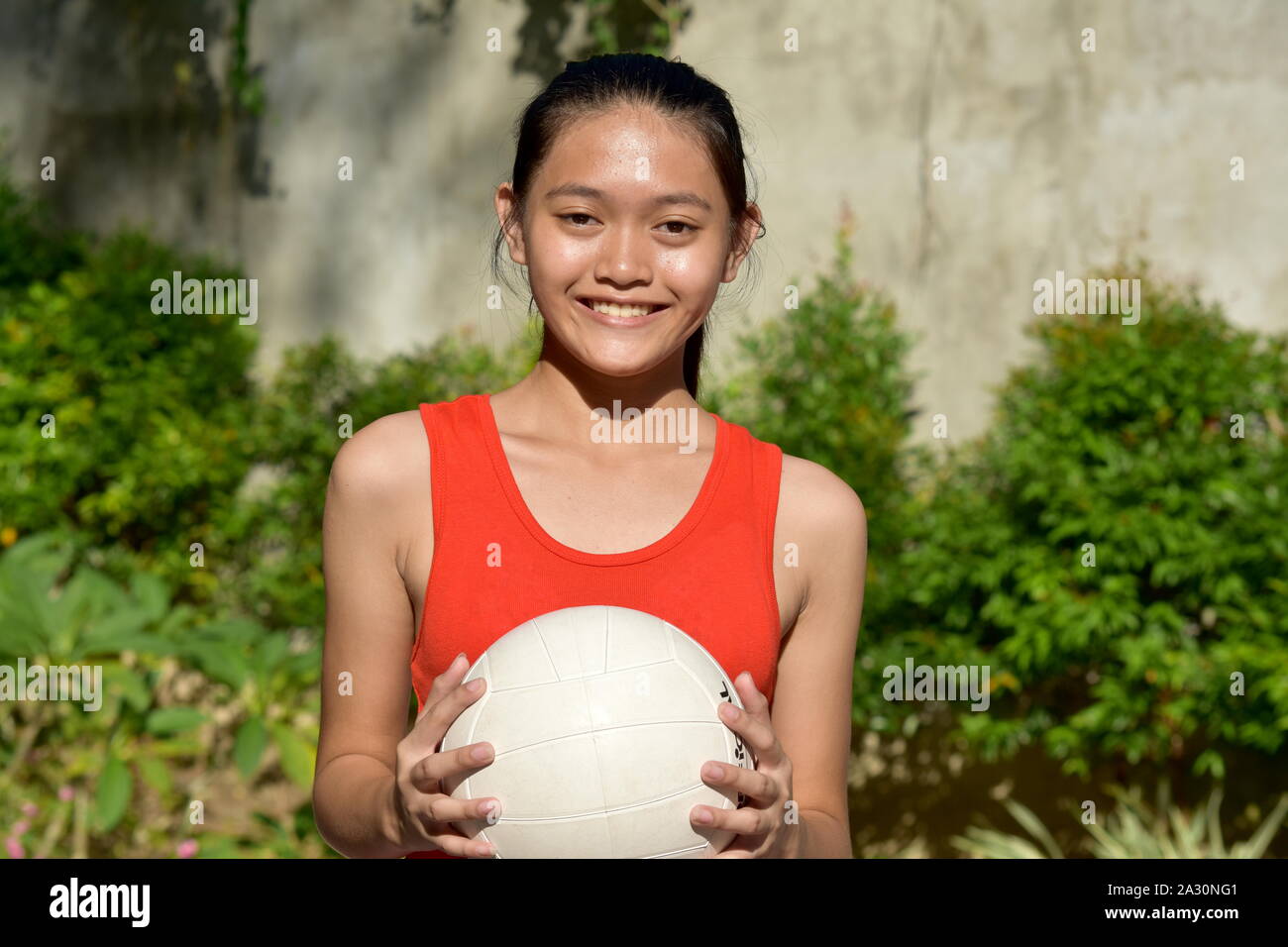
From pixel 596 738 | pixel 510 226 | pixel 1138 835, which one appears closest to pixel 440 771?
pixel 596 738

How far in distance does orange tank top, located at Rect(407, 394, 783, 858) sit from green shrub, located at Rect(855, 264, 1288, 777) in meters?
3.30

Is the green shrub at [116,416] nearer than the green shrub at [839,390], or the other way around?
the green shrub at [839,390]

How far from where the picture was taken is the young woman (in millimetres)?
1694

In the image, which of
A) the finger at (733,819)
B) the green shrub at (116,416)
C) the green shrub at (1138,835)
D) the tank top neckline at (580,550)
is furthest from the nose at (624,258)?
the green shrub at (116,416)

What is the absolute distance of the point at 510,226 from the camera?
1897mm

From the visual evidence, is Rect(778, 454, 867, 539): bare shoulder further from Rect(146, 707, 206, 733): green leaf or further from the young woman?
Rect(146, 707, 206, 733): green leaf

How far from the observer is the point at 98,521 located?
6.17 metres

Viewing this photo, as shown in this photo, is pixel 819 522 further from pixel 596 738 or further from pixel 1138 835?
pixel 1138 835

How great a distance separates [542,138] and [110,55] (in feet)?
20.3

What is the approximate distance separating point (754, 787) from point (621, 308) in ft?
2.28

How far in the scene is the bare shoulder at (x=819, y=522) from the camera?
183 centimetres

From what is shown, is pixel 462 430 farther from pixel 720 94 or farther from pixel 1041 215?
pixel 1041 215

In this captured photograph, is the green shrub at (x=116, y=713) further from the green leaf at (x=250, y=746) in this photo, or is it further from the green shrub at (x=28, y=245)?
the green shrub at (x=28, y=245)

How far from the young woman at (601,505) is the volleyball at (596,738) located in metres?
0.10
